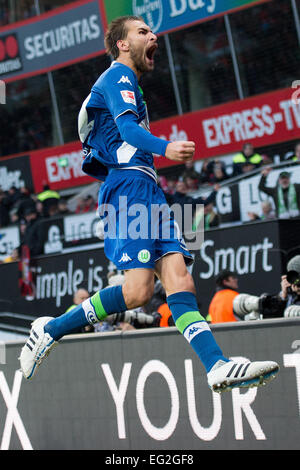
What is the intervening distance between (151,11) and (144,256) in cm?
1364

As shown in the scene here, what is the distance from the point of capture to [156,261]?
A: 4508 mm

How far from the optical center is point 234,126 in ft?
52.9

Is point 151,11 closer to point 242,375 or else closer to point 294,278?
point 294,278

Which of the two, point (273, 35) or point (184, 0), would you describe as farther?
point (184, 0)

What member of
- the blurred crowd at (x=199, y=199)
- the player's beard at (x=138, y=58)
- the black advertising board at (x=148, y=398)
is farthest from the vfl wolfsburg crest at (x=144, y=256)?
the blurred crowd at (x=199, y=199)

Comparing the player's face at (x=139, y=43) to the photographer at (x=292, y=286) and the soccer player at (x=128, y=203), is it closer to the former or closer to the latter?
the soccer player at (x=128, y=203)

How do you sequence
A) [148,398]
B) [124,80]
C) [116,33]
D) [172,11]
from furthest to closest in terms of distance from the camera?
[172,11], [148,398], [116,33], [124,80]

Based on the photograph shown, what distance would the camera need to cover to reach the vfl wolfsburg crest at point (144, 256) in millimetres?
4391

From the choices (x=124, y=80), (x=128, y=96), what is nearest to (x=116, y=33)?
(x=124, y=80)

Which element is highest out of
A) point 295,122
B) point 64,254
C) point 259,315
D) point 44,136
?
point 44,136

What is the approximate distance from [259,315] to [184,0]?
1160 cm
